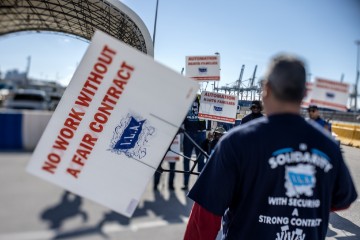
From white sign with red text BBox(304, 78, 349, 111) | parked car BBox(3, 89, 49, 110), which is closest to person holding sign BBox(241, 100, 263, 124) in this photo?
white sign with red text BBox(304, 78, 349, 111)

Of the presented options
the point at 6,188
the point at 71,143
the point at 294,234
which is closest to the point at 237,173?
the point at 294,234

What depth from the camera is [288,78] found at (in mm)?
1262

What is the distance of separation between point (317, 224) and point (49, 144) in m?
1.31

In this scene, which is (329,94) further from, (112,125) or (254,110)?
(254,110)

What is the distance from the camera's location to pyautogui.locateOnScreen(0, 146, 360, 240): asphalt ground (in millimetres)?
3752

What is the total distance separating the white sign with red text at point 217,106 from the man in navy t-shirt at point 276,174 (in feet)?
10.3

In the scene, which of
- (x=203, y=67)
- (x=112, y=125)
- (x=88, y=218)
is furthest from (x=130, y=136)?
(x=203, y=67)

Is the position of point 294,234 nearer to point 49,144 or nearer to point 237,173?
point 237,173

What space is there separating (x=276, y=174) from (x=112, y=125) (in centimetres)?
79

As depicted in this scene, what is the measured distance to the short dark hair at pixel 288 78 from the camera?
1264 mm

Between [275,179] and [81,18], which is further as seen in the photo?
[81,18]

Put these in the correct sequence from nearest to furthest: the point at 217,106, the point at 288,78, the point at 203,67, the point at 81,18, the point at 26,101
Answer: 1. the point at 288,78
2. the point at 81,18
3. the point at 217,106
4. the point at 203,67
5. the point at 26,101

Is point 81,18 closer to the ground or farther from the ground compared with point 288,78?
farther from the ground

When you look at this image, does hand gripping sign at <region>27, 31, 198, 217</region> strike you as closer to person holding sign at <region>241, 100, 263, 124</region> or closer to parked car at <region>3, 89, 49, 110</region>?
person holding sign at <region>241, 100, 263, 124</region>
